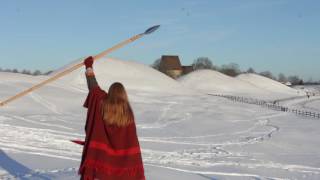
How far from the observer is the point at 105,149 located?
17.4ft

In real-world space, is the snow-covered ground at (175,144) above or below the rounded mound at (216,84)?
below

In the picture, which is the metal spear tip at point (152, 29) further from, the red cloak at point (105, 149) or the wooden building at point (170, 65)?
the wooden building at point (170, 65)

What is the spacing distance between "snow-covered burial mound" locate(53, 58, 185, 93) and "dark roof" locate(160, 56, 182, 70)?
246ft

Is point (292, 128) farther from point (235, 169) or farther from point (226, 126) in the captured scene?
point (235, 169)

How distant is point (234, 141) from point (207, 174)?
436 inches

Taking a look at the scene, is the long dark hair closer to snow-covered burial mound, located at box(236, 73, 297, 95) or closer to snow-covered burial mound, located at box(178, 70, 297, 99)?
snow-covered burial mound, located at box(178, 70, 297, 99)

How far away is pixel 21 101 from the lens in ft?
120

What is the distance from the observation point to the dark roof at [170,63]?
16050 centimetres

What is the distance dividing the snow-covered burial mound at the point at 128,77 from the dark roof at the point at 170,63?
74.9 metres

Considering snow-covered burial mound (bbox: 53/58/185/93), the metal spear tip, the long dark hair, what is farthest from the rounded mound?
the long dark hair

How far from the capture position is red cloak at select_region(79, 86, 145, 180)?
17.4 feet

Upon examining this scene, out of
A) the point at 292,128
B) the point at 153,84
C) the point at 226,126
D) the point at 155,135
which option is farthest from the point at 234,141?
the point at 153,84

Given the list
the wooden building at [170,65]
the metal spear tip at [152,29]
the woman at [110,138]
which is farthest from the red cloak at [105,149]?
the wooden building at [170,65]

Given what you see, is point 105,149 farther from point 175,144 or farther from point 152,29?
point 175,144
